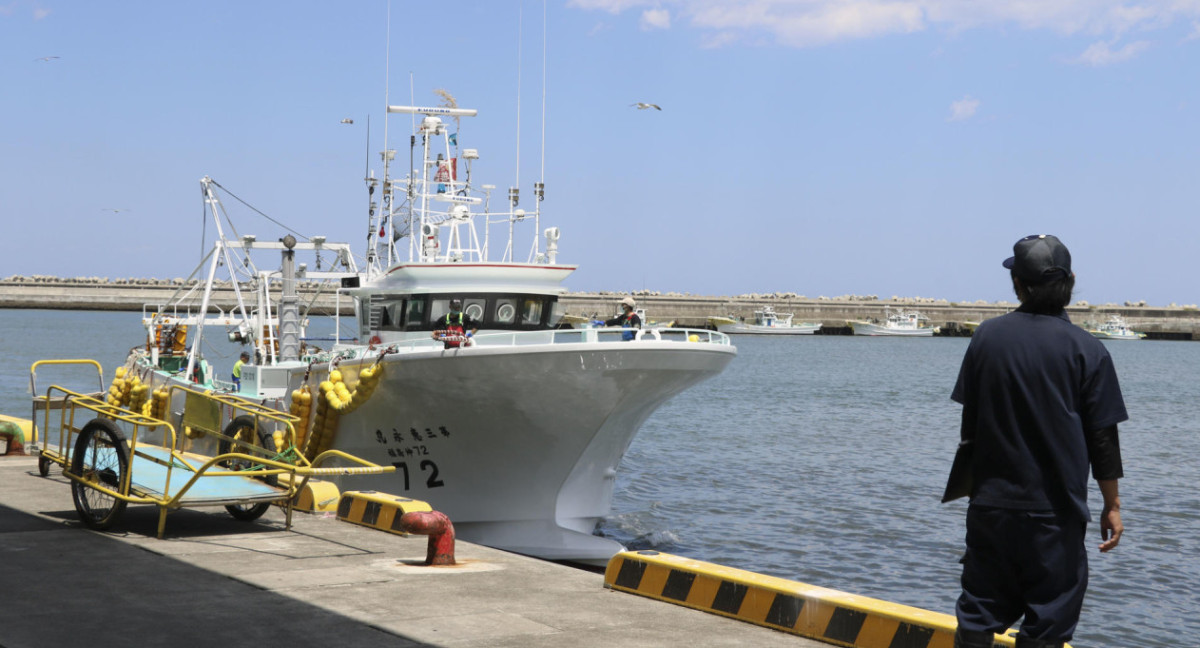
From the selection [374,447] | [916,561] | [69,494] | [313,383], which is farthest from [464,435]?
[916,561]

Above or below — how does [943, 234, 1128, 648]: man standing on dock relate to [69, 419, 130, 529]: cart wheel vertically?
above

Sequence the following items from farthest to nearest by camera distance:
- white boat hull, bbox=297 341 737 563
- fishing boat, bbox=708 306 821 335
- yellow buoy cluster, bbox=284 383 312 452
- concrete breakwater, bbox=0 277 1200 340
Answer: fishing boat, bbox=708 306 821 335, concrete breakwater, bbox=0 277 1200 340, yellow buoy cluster, bbox=284 383 312 452, white boat hull, bbox=297 341 737 563

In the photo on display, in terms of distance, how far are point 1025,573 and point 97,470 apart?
24.7 feet

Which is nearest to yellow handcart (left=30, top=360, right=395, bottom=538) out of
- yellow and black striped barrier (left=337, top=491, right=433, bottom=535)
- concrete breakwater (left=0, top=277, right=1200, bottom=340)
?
yellow and black striped barrier (left=337, top=491, right=433, bottom=535)

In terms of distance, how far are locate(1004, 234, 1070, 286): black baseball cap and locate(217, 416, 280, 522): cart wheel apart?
22.1 feet

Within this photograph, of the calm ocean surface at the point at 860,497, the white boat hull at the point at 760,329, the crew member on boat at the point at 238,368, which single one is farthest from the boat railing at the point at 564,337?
the white boat hull at the point at 760,329

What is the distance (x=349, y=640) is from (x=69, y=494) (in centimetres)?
625

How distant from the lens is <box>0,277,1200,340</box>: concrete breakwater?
121 m

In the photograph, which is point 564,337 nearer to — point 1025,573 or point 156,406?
point 156,406

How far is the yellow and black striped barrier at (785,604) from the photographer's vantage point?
6246mm

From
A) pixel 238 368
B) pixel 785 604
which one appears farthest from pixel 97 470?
pixel 238 368

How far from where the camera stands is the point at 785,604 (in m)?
6.84

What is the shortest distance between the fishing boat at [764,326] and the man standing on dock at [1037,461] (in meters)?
118

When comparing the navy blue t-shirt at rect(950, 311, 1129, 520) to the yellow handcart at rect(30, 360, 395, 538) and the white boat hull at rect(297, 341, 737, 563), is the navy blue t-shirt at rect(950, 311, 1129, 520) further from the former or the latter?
the white boat hull at rect(297, 341, 737, 563)
